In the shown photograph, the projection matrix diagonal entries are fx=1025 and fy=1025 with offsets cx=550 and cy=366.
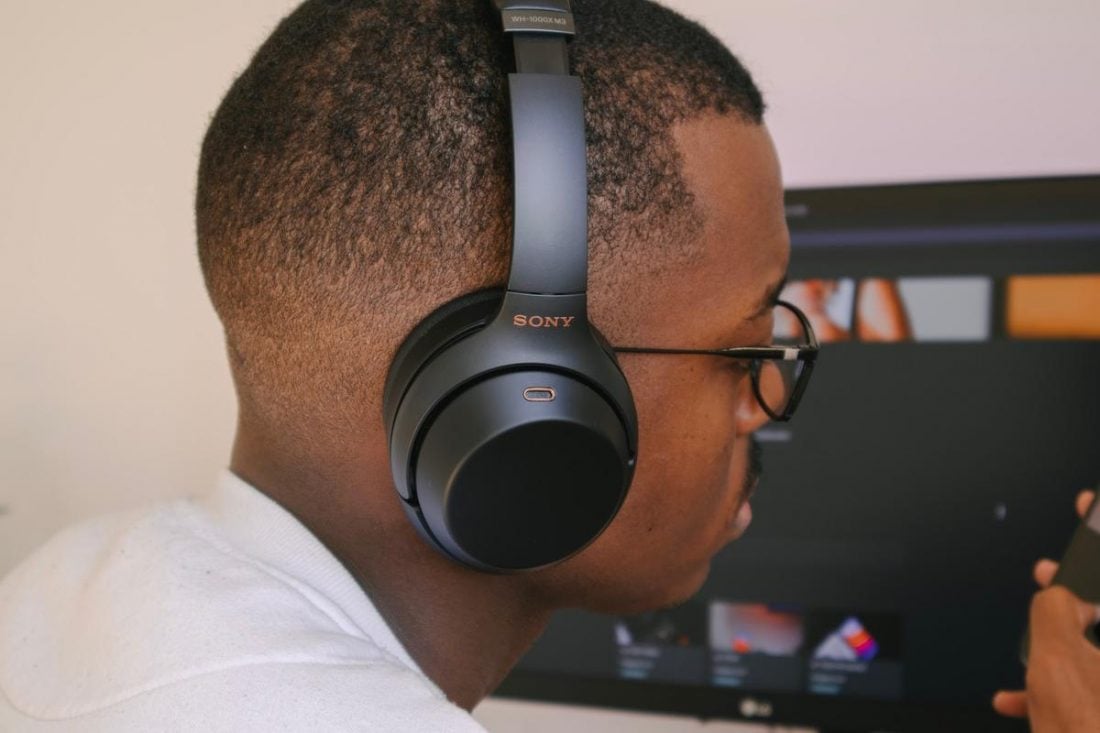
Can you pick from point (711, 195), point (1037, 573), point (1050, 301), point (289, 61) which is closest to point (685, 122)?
point (711, 195)

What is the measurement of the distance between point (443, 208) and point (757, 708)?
0.75 meters

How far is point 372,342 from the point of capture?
2.21ft

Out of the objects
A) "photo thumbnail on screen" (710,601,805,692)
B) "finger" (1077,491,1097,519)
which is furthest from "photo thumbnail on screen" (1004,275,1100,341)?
"photo thumbnail on screen" (710,601,805,692)

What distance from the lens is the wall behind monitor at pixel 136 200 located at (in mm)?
1229

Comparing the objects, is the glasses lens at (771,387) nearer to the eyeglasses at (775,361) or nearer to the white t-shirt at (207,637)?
the eyeglasses at (775,361)

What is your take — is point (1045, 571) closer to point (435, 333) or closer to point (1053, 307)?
point (1053, 307)

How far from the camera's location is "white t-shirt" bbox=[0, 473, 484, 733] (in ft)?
1.91

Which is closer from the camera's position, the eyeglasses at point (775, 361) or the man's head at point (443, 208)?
the man's head at point (443, 208)

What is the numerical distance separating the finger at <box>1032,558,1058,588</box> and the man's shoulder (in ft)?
2.13

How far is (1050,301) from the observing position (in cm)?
100

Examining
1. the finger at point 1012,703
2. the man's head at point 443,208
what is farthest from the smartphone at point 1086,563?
the man's head at point 443,208

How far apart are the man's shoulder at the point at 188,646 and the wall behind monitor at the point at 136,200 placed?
756 mm

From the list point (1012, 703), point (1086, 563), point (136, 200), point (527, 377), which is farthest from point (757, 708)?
point (136, 200)

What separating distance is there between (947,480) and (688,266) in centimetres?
48
